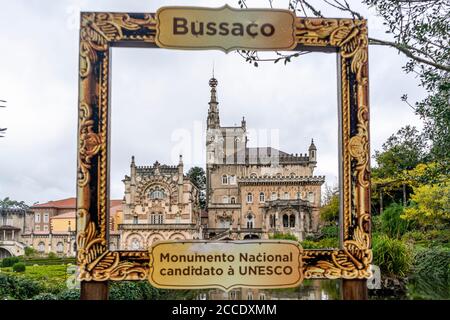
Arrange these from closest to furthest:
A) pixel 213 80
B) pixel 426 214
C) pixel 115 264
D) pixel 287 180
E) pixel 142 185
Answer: pixel 115 264 < pixel 213 80 < pixel 426 214 < pixel 142 185 < pixel 287 180

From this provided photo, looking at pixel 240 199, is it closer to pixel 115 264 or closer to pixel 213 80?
pixel 213 80

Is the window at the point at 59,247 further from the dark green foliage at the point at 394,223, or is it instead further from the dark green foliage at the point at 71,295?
the dark green foliage at the point at 71,295

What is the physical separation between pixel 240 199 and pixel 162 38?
1652 cm

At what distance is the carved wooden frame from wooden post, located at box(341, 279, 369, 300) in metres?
0.05

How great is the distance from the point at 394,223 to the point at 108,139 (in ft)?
50.7

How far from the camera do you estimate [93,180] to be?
327 centimetres

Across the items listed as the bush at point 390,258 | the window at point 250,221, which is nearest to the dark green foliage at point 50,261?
the window at point 250,221

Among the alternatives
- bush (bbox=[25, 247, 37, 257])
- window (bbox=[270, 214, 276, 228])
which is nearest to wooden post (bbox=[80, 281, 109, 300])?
window (bbox=[270, 214, 276, 228])

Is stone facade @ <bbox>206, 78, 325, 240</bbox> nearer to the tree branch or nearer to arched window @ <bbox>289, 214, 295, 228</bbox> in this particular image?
arched window @ <bbox>289, 214, 295, 228</bbox>

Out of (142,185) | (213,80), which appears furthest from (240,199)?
(213,80)

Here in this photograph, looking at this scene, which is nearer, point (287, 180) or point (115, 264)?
point (115, 264)

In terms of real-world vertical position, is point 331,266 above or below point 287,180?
below

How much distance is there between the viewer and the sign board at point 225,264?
3.25m

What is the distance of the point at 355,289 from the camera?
337 cm
